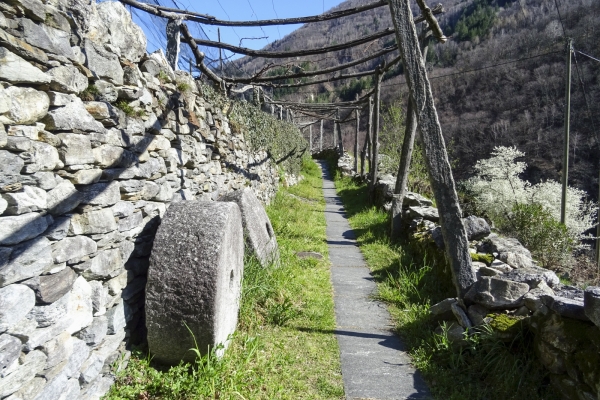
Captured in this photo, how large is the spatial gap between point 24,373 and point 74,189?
0.97m

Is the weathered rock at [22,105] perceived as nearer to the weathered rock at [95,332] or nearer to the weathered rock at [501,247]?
the weathered rock at [95,332]

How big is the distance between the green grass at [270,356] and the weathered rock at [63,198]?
1220 mm

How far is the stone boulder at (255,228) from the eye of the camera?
4234 mm

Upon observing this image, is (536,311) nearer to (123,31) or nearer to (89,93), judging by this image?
(89,93)

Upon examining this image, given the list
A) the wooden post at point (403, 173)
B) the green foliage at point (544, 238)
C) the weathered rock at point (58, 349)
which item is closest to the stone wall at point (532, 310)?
the wooden post at point (403, 173)

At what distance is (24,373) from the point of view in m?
1.78

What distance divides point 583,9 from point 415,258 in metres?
45.7

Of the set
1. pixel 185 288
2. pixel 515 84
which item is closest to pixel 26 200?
pixel 185 288

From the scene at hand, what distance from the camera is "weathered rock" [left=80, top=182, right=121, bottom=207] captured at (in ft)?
7.70

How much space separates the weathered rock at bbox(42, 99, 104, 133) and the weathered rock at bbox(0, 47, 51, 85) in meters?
0.19

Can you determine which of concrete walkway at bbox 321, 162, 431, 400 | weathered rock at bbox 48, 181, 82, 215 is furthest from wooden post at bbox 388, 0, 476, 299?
weathered rock at bbox 48, 181, 82, 215

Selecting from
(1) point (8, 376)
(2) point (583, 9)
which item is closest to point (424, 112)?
(1) point (8, 376)

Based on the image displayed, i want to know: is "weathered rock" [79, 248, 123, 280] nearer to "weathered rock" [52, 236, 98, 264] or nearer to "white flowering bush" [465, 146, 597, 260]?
"weathered rock" [52, 236, 98, 264]

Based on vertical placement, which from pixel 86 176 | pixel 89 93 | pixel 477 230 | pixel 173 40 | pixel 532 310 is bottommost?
pixel 532 310
